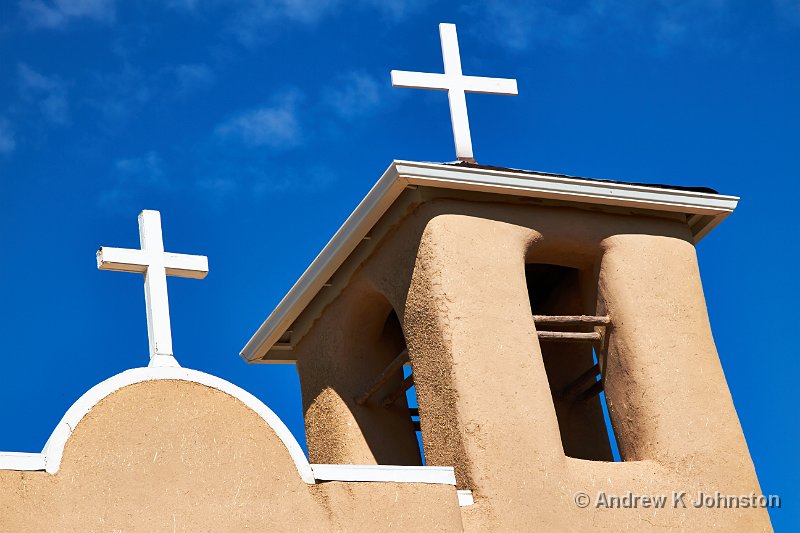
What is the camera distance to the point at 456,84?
43.8 feet

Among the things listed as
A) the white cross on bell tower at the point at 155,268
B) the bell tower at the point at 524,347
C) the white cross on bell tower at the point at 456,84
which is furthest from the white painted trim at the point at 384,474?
the white cross on bell tower at the point at 456,84

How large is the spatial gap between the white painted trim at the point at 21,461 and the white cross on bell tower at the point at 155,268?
3.55 ft

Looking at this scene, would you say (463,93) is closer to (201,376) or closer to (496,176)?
(496,176)

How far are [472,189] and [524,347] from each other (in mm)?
1222

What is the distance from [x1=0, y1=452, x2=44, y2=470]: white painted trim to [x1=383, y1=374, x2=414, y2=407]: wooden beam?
3929 mm

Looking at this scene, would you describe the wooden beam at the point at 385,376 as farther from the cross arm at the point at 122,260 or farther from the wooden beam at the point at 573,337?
the cross arm at the point at 122,260

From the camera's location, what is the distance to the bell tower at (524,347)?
37.5ft

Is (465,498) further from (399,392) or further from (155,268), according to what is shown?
(155,268)

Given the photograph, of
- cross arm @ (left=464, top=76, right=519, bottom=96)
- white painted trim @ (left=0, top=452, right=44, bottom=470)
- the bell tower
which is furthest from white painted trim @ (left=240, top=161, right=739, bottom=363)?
white painted trim @ (left=0, top=452, right=44, bottom=470)

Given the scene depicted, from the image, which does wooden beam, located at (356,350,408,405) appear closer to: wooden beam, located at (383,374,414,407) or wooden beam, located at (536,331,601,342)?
wooden beam, located at (383,374,414,407)

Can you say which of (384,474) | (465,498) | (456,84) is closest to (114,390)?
(384,474)

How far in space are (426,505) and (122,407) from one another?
2.13m

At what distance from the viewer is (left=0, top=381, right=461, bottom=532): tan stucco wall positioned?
31.9ft

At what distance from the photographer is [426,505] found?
10875 mm
